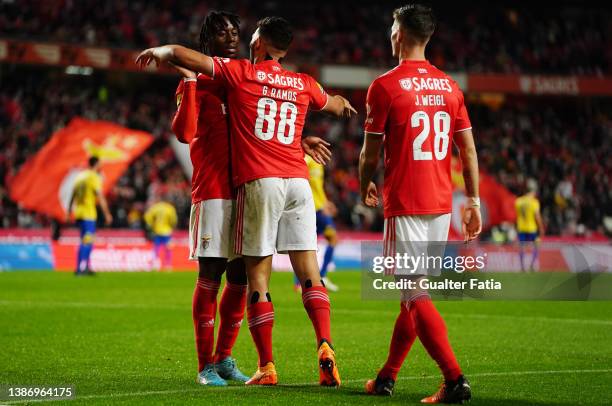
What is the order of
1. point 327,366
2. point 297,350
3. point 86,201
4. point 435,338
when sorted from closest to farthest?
point 435,338
point 327,366
point 297,350
point 86,201

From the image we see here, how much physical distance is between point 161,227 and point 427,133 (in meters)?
19.5

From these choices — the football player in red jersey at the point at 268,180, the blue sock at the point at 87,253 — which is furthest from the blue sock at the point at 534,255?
the football player in red jersey at the point at 268,180

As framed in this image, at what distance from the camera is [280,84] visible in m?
6.56

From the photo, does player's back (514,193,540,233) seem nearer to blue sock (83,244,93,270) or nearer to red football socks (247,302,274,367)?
blue sock (83,244,93,270)

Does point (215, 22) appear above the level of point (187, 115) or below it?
above

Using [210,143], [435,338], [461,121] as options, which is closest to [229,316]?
[210,143]

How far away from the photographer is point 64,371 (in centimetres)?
737

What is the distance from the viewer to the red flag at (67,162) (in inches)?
981

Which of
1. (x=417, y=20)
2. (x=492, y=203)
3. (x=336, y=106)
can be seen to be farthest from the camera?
(x=492, y=203)

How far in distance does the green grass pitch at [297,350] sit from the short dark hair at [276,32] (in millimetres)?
2238

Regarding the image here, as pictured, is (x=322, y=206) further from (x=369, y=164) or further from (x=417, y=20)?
(x=417, y=20)

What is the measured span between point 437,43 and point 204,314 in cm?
A: 3645

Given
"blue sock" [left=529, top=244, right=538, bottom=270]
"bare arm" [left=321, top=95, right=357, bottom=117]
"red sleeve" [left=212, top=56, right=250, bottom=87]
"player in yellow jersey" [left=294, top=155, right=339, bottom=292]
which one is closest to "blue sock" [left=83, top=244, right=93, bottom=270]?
"player in yellow jersey" [left=294, top=155, right=339, bottom=292]

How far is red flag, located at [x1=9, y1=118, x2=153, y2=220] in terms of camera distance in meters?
24.9
